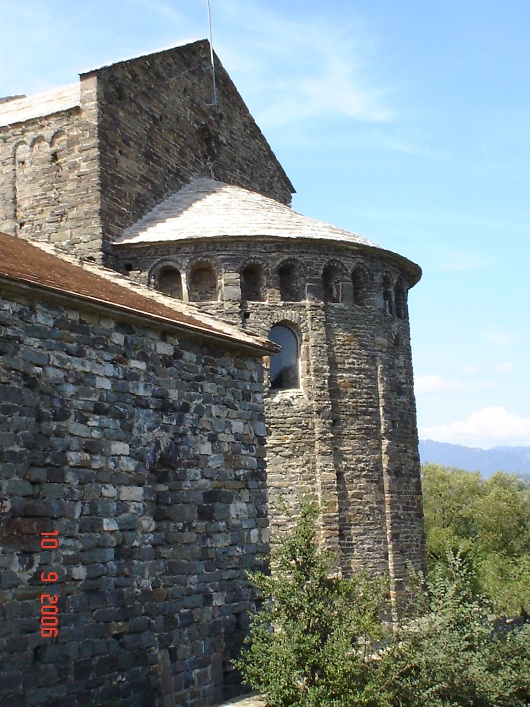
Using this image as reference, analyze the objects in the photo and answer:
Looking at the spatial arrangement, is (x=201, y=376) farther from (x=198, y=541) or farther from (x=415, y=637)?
(x=415, y=637)

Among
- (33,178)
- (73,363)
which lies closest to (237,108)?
(33,178)

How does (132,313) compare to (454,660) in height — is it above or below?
above

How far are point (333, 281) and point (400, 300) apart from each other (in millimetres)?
2310

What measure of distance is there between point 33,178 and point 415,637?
43.2 feet

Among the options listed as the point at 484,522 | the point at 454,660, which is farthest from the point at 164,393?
the point at 484,522

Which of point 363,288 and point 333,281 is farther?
point 363,288

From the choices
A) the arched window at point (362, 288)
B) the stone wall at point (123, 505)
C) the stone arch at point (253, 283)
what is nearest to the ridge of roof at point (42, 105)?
the stone arch at point (253, 283)

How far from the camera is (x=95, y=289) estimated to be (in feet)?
36.7

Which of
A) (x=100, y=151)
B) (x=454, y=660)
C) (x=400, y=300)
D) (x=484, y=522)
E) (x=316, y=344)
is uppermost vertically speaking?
(x=100, y=151)

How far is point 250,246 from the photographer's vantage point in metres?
19.2
